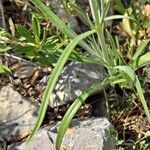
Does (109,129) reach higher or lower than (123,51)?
lower

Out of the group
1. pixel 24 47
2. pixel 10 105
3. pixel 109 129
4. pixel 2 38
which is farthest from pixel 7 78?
pixel 109 129

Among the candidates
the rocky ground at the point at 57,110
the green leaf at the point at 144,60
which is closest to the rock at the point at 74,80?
the rocky ground at the point at 57,110

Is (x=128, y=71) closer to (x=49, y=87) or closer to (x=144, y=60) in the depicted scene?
(x=144, y=60)

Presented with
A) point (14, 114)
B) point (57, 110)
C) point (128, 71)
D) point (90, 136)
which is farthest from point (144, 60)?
point (14, 114)

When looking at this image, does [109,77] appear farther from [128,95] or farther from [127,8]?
[127,8]

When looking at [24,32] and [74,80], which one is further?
[74,80]

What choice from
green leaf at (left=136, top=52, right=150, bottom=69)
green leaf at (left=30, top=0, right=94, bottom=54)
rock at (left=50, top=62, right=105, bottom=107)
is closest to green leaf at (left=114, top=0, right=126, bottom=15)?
rock at (left=50, top=62, right=105, bottom=107)
